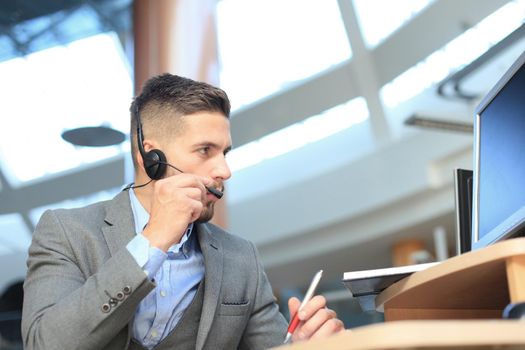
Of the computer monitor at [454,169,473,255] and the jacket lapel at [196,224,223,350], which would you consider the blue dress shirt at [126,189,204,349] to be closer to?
the jacket lapel at [196,224,223,350]

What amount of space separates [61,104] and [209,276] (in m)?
4.18

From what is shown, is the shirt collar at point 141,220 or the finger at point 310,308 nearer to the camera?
the finger at point 310,308

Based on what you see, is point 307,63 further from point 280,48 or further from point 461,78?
point 461,78

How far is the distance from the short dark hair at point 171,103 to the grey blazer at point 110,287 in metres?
0.24

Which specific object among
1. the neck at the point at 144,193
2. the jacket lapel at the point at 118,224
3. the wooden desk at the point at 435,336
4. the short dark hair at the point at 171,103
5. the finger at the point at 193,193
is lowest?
the wooden desk at the point at 435,336

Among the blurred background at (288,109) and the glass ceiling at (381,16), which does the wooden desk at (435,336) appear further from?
the glass ceiling at (381,16)

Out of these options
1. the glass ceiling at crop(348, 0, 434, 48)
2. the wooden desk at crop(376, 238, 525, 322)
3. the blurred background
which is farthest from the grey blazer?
the glass ceiling at crop(348, 0, 434, 48)

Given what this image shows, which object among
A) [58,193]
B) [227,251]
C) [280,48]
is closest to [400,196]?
[280,48]

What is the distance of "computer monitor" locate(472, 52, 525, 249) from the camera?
57.9 inches

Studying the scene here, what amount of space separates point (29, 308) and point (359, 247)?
965cm

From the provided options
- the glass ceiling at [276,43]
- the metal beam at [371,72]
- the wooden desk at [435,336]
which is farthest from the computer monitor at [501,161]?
the glass ceiling at [276,43]

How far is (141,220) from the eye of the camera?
196cm

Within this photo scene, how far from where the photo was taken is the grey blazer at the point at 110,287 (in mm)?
1479

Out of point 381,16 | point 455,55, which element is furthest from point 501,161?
point 381,16
